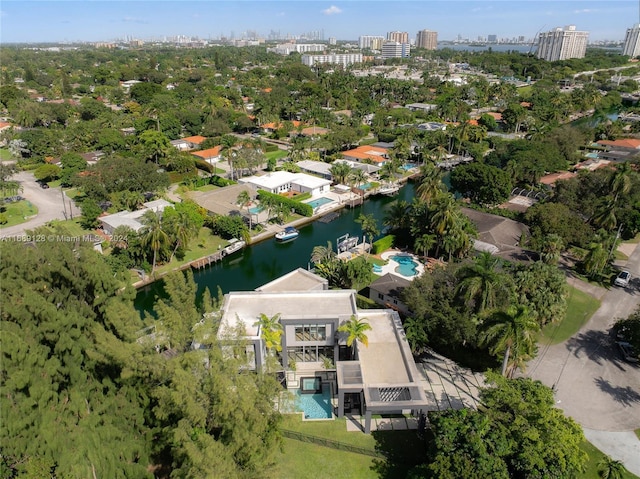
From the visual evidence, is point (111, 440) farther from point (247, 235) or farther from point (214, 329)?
point (247, 235)

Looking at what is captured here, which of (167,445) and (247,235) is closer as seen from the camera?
(167,445)

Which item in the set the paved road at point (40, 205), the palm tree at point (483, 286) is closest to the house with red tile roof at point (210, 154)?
the paved road at point (40, 205)

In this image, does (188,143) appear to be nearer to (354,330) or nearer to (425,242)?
(425,242)

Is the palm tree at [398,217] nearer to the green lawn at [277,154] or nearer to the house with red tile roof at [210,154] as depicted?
the green lawn at [277,154]

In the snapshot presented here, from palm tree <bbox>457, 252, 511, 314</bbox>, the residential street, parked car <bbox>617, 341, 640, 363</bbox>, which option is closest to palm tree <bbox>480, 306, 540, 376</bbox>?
palm tree <bbox>457, 252, 511, 314</bbox>

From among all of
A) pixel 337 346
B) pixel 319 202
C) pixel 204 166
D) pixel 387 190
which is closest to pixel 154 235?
pixel 337 346

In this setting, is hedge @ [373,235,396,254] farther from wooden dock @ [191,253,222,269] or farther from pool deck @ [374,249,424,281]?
wooden dock @ [191,253,222,269]

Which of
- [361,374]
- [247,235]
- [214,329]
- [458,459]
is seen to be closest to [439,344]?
[361,374]
